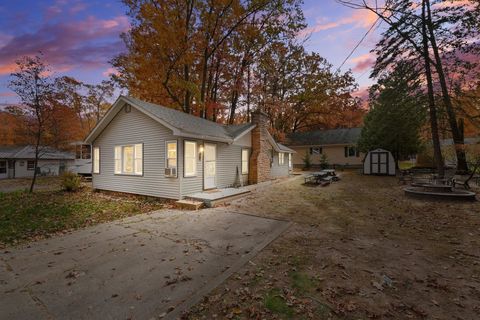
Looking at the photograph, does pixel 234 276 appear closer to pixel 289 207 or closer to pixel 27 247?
pixel 27 247

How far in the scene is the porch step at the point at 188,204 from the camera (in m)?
8.92

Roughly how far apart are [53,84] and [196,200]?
12.6 metres

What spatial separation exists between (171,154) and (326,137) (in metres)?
27.0

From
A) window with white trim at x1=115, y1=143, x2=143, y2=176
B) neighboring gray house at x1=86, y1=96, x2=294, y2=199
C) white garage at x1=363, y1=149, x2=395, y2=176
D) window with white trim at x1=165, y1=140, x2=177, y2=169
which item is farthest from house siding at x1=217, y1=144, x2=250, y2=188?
white garage at x1=363, y1=149, x2=395, y2=176

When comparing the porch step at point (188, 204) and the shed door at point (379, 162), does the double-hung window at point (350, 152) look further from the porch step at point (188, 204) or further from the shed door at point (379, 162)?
the porch step at point (188, 204)

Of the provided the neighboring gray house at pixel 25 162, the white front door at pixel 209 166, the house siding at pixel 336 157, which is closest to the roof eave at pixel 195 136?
the white front door at pixel 209 166

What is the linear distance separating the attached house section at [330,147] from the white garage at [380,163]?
706cm

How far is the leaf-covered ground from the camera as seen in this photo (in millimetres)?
2873

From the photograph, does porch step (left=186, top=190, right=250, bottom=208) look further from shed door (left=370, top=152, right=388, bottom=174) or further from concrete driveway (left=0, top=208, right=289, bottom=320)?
shed door (left=370, top=152, right=388, bottom=174)

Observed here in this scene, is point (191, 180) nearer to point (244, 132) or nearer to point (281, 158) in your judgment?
point (244, 132)

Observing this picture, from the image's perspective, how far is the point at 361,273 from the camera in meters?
3.79

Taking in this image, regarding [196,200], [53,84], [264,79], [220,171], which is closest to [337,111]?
[264,79]

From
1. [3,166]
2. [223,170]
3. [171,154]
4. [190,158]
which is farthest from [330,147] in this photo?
[3,166]

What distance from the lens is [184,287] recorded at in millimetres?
3457
